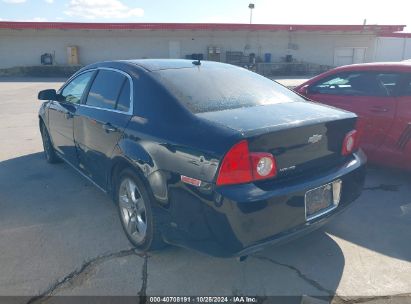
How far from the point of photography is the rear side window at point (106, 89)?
11.4 feet

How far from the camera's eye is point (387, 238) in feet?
11.2

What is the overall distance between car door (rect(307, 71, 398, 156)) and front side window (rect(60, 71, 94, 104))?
3293 mm

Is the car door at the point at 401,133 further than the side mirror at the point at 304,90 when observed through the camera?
No

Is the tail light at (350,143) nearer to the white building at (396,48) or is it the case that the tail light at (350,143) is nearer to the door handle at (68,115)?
the door handle at (68,115)

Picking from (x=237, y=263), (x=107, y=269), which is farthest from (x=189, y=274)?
(x=107, y=269)

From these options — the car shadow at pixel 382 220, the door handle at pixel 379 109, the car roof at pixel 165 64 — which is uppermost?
the car roof at pixel 165 64

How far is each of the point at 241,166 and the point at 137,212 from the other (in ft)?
4.14

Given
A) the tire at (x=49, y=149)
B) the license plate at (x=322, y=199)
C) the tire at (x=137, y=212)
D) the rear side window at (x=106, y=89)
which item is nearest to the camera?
the license plate at (x=322, y=199)

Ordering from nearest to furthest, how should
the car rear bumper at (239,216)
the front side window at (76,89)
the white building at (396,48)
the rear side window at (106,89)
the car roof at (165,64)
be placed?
the car rear bumper at (239,216) < the car roof at (165,64) < the rear side window at (106,89) < the front side window at (76,89) < the white building at (396,48)

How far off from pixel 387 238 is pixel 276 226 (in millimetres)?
1598

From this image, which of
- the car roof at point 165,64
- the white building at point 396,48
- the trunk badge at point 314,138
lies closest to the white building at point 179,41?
the white building at point 396,48

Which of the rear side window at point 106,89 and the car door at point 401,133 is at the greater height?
the rear side window at point 106,89

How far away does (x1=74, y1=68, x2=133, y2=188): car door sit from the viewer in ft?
10.8

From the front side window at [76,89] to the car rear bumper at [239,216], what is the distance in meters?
2.23
